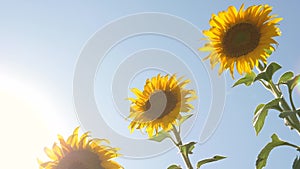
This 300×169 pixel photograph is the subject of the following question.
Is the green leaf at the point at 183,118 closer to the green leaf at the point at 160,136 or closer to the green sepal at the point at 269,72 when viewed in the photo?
the green leaf at the point at 160,136

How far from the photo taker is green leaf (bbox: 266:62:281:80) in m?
3.56

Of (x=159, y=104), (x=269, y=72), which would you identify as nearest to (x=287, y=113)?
(x=269, y=72)

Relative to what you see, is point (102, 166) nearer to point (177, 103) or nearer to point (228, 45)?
point (177, 103)

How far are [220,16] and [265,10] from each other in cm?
53

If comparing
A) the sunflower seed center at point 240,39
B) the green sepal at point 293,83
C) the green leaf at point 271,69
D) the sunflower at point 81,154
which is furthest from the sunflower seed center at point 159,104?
the green sepal at point 293,83

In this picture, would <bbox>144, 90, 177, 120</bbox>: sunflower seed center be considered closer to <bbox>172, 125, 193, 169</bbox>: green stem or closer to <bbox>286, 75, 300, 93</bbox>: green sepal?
<bbox>172, 125, 193, 169</bbox>: green stem

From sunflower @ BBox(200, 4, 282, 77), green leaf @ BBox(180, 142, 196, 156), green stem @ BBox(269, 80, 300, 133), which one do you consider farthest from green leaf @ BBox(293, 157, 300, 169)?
sunflower @ BBox(200, 4, 282, 77)

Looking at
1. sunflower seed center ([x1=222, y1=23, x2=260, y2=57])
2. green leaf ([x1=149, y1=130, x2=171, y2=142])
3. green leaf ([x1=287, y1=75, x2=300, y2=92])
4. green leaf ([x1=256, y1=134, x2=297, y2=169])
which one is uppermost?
sunflower seed center ([x1=222, y1=23, x2=260, y2=57])

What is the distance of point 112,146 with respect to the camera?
3.64 meters

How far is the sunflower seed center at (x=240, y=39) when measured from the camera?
424 cm

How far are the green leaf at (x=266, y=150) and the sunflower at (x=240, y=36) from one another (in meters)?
0.91

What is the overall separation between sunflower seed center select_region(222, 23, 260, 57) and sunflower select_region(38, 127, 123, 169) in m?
1.82

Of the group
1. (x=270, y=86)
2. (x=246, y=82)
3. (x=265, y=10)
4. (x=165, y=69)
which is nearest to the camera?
(x=270, y=86)

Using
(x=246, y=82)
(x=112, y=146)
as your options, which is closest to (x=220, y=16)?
(x=246, y=82)
